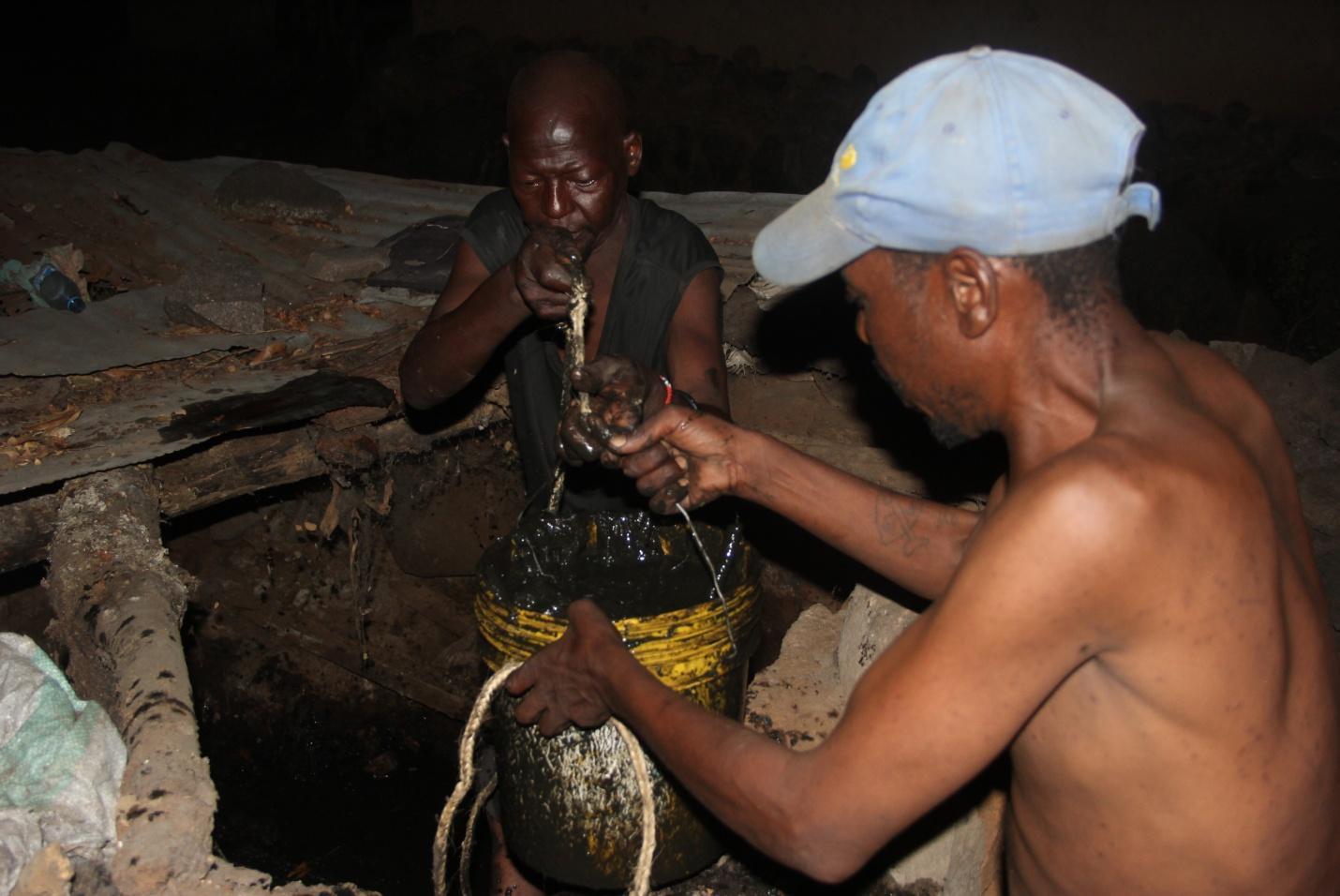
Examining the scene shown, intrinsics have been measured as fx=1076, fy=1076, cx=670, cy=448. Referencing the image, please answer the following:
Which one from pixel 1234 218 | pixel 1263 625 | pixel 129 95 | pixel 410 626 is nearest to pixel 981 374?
pixel 1263 625

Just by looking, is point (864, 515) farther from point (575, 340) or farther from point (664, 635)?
point (575, 340)

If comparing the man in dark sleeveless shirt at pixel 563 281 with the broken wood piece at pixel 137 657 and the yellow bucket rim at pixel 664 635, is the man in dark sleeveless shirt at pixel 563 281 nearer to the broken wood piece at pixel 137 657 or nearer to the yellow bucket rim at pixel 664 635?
the yellow bucket rim at pixel 664 635

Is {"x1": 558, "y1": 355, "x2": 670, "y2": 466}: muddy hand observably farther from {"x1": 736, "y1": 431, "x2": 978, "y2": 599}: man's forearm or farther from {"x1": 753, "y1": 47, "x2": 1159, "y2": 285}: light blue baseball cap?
{"x1": 753, "y1": 47, "x2": 1159, "y2": 285}: light blue baseball cap

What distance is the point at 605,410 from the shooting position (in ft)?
7.72

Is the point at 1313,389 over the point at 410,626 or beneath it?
over

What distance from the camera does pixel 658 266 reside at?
3.38m

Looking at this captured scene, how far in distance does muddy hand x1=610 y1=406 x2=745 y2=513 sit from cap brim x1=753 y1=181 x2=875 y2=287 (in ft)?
1.85

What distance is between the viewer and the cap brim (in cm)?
169

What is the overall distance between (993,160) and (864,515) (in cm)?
100

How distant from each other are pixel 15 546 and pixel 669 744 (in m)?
2.31

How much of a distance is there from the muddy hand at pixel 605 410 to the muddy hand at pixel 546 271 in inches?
10.3

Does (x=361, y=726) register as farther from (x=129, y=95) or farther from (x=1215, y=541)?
(x=129, y=95)

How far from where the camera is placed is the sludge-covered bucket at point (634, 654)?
7.76 feet

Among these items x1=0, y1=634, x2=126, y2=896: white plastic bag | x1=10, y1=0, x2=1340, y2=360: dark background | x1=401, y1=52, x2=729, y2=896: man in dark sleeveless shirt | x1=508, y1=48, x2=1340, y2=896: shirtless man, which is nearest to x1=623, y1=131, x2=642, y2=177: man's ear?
x1=401, y1=52, x2=729, y2=896: man in dark sleeveless shirt
